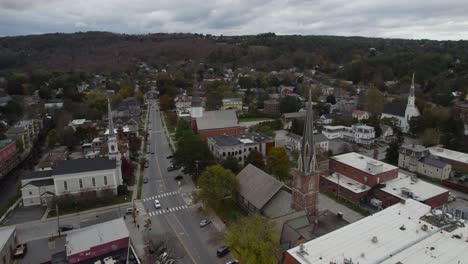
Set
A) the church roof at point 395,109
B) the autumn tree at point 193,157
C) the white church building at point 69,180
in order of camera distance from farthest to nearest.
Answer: the church roof at point 395,109, the autumn tree at point 193,157, the white church building at point 69,180

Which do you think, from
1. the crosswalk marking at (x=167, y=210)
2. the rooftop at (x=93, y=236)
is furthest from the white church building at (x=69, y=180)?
the rooftop at (x=93, y=236)

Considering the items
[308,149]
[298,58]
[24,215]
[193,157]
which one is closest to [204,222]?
[193,157]

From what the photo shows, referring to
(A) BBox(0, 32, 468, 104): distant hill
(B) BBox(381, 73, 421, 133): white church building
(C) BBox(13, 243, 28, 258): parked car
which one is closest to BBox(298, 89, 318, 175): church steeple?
(C) BBox(13, 243, 28, 258): parked car

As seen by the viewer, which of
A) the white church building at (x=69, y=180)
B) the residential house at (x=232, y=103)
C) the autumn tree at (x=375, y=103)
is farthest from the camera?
the residential house at (x=232, y=103)

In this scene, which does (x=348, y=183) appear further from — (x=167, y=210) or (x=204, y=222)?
(x=167, y=210)

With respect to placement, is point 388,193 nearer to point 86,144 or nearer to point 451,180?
point 451,180

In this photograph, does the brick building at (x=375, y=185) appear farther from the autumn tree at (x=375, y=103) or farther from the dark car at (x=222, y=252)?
the autumn tree at (x=375, y=103)

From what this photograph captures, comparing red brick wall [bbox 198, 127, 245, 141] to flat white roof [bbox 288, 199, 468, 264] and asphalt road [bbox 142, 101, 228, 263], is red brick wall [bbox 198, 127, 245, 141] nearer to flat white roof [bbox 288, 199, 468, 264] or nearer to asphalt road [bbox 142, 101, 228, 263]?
asphalt road [bbox 142, 101, 228, 263]
